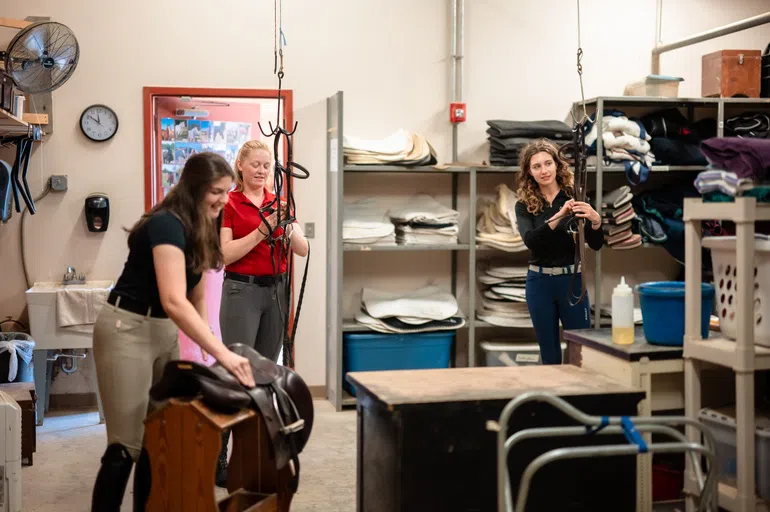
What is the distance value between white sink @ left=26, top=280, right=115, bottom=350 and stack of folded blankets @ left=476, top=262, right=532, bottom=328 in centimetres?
235

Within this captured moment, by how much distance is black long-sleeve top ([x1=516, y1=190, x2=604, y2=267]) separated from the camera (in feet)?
13.7

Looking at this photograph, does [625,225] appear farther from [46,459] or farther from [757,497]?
[46,459]

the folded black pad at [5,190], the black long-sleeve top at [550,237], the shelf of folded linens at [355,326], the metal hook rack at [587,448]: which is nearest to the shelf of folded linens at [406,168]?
the shelf of folded linens at [355,326]

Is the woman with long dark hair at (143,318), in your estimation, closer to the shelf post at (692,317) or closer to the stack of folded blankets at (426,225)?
the shelf post at (692,317)

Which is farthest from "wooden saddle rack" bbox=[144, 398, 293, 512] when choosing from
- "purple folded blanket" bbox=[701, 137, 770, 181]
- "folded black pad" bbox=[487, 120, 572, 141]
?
"folded black pad" bbox=[487, 120, 572, 141]

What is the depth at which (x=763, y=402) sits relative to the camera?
308 cm

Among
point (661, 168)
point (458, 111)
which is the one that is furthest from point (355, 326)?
point (661, 168)

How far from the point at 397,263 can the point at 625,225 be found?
57.5 inches

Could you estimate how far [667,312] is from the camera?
301 centimetres

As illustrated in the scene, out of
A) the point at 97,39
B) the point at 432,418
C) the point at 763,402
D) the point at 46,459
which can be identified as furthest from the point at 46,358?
the point at 763,402

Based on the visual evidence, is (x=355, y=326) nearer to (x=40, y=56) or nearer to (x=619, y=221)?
(x=619, y=221)

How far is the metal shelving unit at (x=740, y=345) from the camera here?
262 centimetres

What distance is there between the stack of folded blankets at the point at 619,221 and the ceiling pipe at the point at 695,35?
108cm

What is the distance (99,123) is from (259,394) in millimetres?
3228
